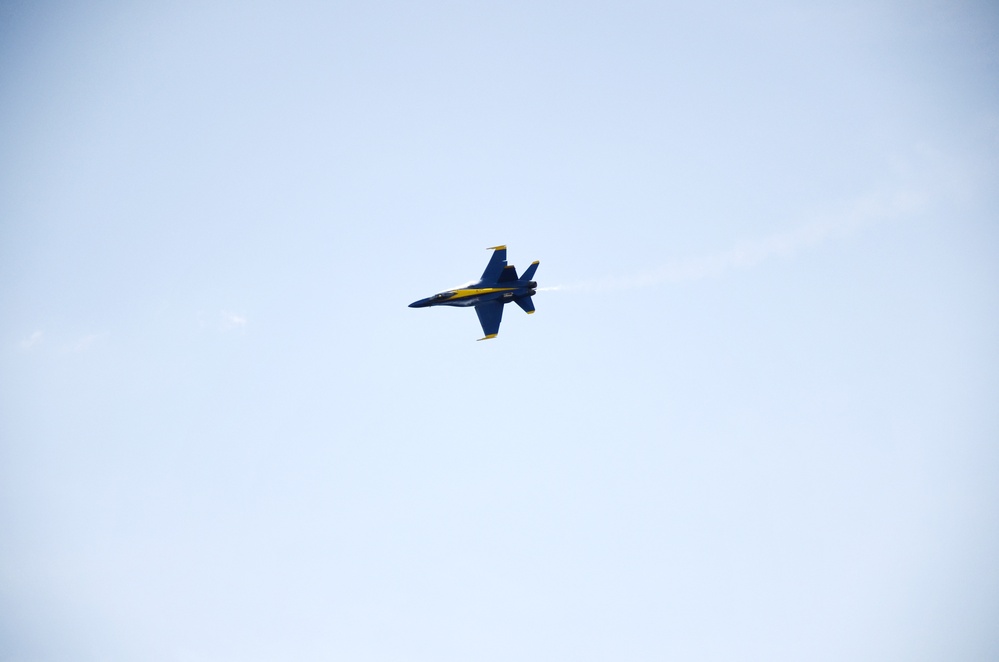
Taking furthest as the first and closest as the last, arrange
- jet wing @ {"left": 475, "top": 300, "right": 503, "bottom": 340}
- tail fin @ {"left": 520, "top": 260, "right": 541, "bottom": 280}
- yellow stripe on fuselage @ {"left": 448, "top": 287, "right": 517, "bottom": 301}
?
tail fin @ {"left": 520, "top": 260, "right": 541, "bottom": 280} → jet wing @ {"left": 475, "top": 300, "right": 503, "bottom": 340} → yellow stripe on fuselage @ {"left": 448, "top": 287, "right": 517, "bottom": 301}

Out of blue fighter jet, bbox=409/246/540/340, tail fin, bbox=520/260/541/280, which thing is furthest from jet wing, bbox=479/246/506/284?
tail fin, bbox=520/260/541/280

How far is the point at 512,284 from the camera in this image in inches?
2756

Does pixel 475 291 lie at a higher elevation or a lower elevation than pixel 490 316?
higher

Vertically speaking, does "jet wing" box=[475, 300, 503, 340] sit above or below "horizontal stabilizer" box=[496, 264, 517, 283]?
below

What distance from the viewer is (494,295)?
69.8 meters

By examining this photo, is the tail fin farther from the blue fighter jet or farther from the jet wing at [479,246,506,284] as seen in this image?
the jet wing at [479,246,506,284]

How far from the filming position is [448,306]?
7050 cm

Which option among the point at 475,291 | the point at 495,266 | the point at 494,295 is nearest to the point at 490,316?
the point at 494,295

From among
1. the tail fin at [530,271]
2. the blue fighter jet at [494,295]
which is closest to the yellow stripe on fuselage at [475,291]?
the blue fighter jet at [494,295]

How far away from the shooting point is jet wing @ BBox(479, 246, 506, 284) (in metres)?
70.8

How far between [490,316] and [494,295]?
2.46 meters

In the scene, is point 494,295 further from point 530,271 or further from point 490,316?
point 530,271

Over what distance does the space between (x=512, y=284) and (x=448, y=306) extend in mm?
7679

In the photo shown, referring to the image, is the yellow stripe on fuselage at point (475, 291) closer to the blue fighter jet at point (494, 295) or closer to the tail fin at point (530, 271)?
the blue fighter jet at point (494, 295)
